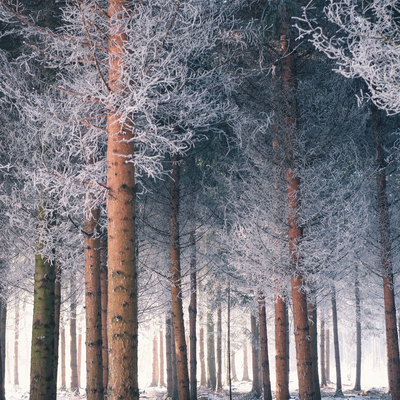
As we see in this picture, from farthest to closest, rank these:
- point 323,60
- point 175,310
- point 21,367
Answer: point 21,367 → point 175,310 → point 323,60

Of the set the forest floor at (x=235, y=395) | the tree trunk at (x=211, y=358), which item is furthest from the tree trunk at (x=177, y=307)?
the tree trunk at (x=211, y=358)

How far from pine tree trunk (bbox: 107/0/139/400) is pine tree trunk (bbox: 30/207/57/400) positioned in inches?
120

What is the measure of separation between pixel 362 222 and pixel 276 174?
195cm

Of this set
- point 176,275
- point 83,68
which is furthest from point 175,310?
point 83,68

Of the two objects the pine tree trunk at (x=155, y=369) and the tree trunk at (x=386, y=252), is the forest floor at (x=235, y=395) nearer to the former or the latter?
the tree trunk at (x=386, y=252)

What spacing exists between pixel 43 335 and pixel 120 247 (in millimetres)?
3706

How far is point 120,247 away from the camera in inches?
195

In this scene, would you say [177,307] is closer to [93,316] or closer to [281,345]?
[281,345]

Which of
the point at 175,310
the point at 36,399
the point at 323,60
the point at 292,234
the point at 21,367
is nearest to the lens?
the point at 36,399

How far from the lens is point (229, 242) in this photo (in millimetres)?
8766

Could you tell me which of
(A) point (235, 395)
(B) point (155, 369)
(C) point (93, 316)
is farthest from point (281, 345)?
(B) point (155, 369)

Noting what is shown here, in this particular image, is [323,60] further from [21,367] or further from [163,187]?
[21,367]

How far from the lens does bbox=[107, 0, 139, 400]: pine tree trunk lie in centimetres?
471

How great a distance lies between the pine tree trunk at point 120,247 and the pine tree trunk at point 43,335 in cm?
306
